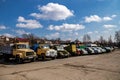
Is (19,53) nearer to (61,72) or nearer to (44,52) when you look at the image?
(44,52)

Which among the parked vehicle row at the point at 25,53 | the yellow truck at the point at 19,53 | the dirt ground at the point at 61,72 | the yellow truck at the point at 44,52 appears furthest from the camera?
the yellow truck at the point at 44,52

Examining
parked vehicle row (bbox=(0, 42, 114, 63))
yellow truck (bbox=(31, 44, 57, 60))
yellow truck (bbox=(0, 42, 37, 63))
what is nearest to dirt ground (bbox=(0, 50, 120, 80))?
yellow truck (bbox=(0, 42, 37, 63))

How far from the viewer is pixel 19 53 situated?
22.7 metres

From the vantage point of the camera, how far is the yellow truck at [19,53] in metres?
22.6

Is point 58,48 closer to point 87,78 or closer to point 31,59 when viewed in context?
point 31,59

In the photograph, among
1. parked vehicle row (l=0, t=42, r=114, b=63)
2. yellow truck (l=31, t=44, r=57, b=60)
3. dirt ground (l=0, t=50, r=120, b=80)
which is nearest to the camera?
dirt ground (l=0, t=50, r=120, b=80)

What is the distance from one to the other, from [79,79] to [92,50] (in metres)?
31.5

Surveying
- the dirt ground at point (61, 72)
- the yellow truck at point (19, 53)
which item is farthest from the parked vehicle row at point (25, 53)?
the dirt ground at point (61, 72)

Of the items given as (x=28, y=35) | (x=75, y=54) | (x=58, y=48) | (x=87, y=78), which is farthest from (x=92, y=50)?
(x=28, y=35)

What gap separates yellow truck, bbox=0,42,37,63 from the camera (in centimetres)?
2264

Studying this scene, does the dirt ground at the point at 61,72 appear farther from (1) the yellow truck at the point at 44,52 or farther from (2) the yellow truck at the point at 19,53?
(1) the yellow truck at the point at 44,52

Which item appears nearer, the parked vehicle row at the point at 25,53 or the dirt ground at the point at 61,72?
the dirt ground at the point at 61,72

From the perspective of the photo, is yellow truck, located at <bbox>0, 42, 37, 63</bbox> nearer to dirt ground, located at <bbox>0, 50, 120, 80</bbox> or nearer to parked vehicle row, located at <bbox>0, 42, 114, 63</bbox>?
parked vehicle row, located at <bbox>0, 42, 114, 63</bbox>

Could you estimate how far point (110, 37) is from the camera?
135 metres
